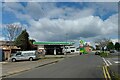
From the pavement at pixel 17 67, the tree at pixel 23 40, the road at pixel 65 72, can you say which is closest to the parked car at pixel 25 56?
the pavement at pixel 17 67

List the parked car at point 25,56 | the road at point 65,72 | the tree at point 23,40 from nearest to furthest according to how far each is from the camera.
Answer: the road at point 65,72 → the parked car at point 25,56 → the tree at point 23,40

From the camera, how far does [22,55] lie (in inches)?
2110

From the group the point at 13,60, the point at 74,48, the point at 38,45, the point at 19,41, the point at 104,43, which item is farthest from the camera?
the point at 74,48

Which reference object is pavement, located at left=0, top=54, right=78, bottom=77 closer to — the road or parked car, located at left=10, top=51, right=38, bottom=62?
the road

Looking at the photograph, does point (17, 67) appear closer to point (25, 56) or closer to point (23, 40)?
point (25, 56)

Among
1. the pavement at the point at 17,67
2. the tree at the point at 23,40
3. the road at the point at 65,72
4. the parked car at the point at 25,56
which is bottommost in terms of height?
the pavement at the point at 17,67

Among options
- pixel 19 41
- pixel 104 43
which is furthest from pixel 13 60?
pixel 104 43

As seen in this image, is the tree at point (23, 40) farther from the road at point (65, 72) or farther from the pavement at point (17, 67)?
the road at point (65, 72)

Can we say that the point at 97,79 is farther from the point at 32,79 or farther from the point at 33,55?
the point at 33,55

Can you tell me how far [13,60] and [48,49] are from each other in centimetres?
5179

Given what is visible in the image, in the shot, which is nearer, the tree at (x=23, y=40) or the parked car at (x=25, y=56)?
the parked car at (x=25, y=56)

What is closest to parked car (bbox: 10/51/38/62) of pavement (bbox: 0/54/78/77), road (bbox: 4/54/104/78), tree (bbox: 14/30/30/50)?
pavement (bbox: 0/54/78/77)

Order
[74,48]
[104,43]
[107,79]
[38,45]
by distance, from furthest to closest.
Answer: [74,48], [104,43], [38,45], [107,79]

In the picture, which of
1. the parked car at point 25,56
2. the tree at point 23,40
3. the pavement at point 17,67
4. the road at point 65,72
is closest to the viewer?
the road at point 65,72
